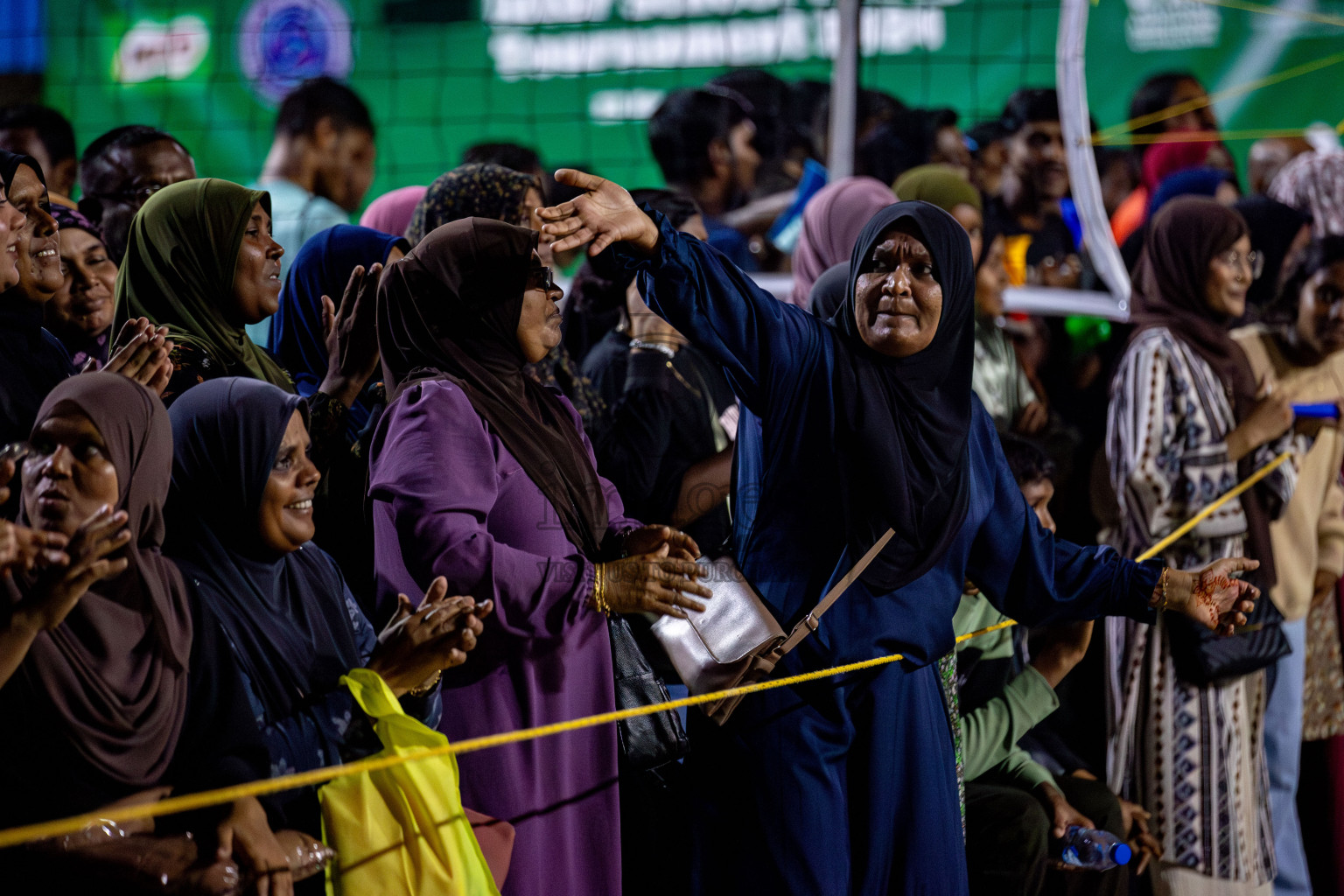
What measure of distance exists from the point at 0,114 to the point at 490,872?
3669mm

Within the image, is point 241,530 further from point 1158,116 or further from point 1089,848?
point 1158,116

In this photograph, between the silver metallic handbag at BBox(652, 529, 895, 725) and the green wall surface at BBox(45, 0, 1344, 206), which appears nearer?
the silver metallic handbag at BBox(652, 529, 895, 725)

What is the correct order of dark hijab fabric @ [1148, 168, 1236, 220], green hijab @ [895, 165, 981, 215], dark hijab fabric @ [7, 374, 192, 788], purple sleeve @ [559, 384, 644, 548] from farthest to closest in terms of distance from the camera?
dark hijab fabric @ [1148, 168, 1236, 220]
green hijab @ [895, 165, 981, 215]
purple sleeve @ [559, 384, 644, 548]
dark hijab fabric @ [7, 374, 192, 788]

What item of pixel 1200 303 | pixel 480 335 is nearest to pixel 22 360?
pixel 480 335

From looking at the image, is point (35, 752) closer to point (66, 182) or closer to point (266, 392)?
point (266, 392)

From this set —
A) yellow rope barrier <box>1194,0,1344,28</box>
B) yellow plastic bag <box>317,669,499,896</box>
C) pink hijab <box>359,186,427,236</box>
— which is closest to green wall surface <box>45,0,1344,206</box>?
yellow rope barrier <box>1194,0,1344,28</box>

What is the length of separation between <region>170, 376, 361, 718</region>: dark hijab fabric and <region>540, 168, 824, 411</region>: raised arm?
58 centimetres

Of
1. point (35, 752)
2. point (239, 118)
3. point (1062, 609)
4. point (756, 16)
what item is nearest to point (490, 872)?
point (35, 752)

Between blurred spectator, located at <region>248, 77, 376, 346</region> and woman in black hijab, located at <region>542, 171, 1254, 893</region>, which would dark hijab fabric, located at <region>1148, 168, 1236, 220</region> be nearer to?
blurred spectator, located at <region>248, 77, 376, 346</region>

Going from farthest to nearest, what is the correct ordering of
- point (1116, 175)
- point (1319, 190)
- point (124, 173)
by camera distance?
point (1116, 175), point (1319, 190), point (124, 173)

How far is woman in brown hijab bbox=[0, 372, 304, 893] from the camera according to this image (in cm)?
195

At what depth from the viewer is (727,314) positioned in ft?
8.86

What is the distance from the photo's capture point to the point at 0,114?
493 centimetres

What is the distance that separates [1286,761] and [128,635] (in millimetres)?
3833
